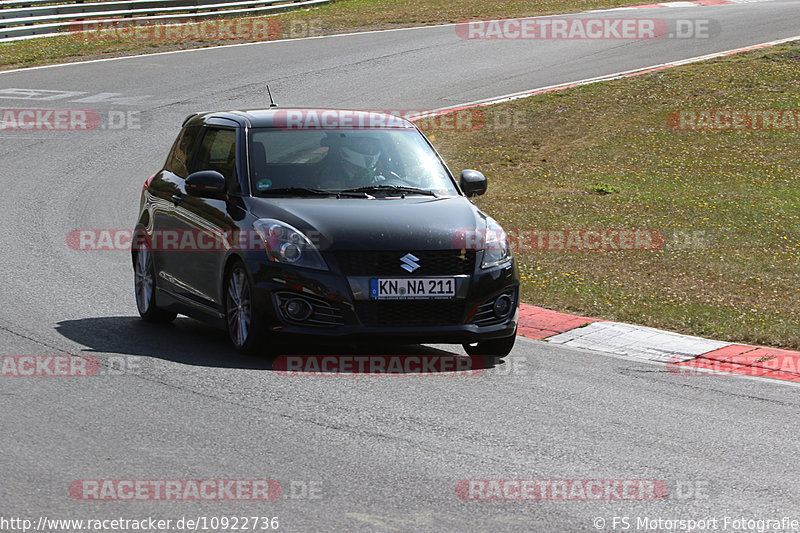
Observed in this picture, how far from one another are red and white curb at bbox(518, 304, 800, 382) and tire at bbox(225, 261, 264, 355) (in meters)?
2.76

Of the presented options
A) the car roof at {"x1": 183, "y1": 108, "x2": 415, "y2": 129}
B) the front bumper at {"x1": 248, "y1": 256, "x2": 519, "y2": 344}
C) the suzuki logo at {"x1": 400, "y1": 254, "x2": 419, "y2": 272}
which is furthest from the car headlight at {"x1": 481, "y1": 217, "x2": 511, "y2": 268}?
the car roof at {"x1": 183, "y1": 108, "x2": 415, "y2": 129}

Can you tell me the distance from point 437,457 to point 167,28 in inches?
1165

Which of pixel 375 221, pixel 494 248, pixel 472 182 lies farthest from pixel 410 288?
pixel 472 182

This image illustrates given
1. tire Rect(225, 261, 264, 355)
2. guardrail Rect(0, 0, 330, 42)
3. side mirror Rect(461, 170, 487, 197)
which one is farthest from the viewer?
guardrail Rect(0, 0, 330, 42)

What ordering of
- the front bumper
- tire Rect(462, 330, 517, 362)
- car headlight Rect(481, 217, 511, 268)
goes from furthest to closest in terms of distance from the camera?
tire Rect(462, 330, 517, 362)
car headlight Rect(481, 217, 511, 268)
the front bumper

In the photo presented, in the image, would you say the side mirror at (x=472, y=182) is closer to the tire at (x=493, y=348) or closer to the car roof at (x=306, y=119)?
the car roof at (x=306, y=119)

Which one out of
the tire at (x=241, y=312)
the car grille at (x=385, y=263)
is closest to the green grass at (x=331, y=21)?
the tire at (x=241, y=312)

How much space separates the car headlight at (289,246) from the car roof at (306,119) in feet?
4.41

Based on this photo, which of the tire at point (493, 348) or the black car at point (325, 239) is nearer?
the black car at point (325, 239)

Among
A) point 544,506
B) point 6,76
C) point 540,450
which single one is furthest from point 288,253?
point 6,76

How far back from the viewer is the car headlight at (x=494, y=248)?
28.2 feet

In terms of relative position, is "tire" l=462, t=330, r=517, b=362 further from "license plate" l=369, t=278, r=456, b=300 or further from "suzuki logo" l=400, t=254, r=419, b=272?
"suzuki logo" l=400, t=254, r=419, b=272

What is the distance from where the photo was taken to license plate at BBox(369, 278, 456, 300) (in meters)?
8.20

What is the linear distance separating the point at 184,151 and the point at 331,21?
26.2 meters
